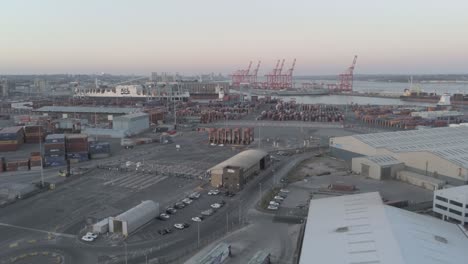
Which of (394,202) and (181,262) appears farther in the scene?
(394,202)

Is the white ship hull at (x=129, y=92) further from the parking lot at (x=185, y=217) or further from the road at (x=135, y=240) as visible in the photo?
the road at (x=135, y=240)

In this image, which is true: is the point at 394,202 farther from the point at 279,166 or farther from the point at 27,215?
the point at 27,215

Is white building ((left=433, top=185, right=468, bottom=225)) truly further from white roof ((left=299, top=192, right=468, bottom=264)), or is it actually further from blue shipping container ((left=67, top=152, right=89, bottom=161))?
blue shipping container ((left=67, top=152, right=89, bottom=161))

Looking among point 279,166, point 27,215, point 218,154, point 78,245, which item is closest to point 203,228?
point 78,245

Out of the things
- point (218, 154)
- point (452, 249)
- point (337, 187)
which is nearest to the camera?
point (452, 249)

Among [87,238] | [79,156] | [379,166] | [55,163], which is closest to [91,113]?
[79,156]
